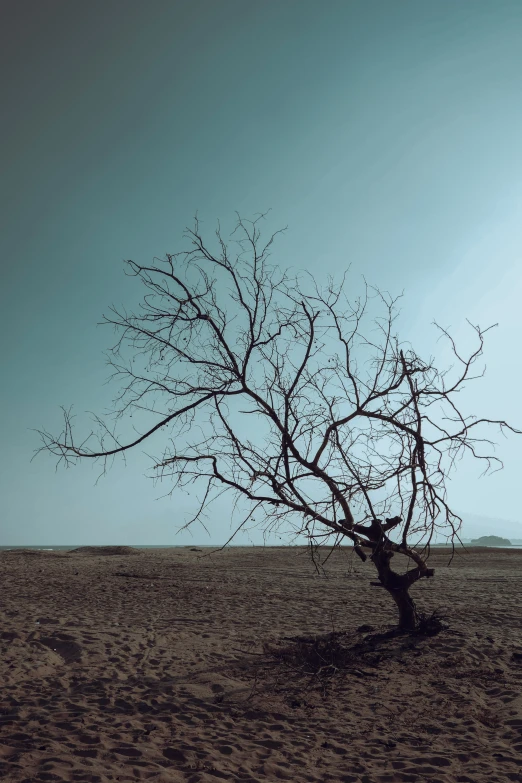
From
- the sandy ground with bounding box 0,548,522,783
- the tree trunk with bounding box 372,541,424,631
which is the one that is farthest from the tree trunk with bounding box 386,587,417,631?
the sandy ground with bounding box 0,548,522,783

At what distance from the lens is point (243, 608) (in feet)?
39.6

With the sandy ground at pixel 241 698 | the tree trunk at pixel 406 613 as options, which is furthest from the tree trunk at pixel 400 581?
the sandy ground at pixel 241 698

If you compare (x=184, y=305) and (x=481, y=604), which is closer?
(x=184, y=305)

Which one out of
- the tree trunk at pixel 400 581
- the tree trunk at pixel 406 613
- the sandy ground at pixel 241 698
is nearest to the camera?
the sandy ground at pixel 241 698

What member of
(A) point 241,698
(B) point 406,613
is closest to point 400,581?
(B) point 406,613

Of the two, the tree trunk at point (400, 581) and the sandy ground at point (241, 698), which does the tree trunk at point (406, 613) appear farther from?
the sandy ground at point (241, 698)

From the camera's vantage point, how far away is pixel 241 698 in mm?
6246

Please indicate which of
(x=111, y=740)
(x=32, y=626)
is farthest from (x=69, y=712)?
(x=32, y=626)

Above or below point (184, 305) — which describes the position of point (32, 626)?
below

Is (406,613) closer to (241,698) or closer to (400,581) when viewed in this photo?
(400,581)

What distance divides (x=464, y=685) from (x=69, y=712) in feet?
15.0

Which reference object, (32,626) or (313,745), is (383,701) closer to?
(313,745)

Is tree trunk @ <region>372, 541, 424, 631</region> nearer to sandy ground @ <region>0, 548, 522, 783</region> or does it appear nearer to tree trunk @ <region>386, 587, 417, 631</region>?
tree trunk @ <region>386, 587, 417, 631</region>

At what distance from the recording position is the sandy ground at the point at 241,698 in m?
4.51
